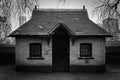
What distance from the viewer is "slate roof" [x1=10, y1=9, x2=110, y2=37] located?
32.2 ft

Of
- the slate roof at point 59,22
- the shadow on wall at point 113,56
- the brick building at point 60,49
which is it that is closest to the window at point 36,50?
the brick building at point 60,49

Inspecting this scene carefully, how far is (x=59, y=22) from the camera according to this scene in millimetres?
9656

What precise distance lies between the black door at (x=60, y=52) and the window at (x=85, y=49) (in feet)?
4.90

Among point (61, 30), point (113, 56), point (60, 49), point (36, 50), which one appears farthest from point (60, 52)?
point (113, 56)

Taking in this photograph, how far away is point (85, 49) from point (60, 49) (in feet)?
8.27

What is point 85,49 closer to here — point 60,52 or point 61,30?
point 60,52

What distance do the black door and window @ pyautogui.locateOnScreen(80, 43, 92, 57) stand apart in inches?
58.9

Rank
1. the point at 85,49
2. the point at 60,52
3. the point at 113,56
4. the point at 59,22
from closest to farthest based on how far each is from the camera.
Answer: the point at 59,22 → the point at 85,49 → the point at 60,52 → the point at 113,56

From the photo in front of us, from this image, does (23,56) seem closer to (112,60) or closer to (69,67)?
(69,67)

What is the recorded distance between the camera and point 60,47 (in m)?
10.2

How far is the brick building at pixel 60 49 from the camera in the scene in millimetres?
9770

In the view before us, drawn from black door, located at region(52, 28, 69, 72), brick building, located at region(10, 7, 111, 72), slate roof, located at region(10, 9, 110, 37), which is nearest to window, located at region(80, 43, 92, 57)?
brick building, located at region(10, 7, 111, 72)

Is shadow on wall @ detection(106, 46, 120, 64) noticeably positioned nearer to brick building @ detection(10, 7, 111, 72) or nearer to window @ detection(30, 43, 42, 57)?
brick building @ detection(10, 7, 111, 72)

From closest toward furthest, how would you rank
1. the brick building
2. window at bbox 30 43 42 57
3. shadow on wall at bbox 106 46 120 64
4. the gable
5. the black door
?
the gable
the brick building
window at bbox 30 43 42 57
the black door
shadow on wall at bbox 106 46 120 64
